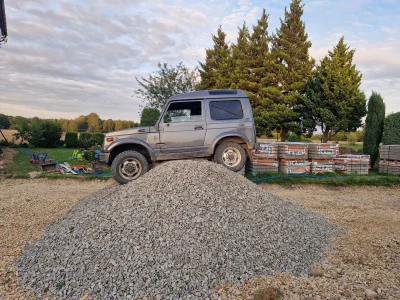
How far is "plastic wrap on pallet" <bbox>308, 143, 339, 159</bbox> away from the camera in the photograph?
1311 centimetres

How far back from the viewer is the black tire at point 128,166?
297 inches

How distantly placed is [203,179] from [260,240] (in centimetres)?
174

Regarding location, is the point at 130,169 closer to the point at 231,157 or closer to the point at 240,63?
the point at 231,157

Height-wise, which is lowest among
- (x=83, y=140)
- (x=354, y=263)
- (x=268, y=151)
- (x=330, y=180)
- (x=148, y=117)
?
(x=354, y=263)

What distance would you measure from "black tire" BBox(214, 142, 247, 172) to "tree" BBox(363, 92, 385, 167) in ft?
44.2

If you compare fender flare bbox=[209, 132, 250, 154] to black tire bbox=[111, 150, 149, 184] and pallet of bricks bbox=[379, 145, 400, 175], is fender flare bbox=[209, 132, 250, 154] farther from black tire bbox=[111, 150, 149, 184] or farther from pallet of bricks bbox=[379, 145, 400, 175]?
pallet of bricks bbox=[379, 145, 400, 175]

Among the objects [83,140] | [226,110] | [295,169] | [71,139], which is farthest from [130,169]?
[71,139]

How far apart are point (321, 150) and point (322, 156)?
30 cm

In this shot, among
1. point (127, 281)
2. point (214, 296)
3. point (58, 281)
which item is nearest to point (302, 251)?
point (214, 296)

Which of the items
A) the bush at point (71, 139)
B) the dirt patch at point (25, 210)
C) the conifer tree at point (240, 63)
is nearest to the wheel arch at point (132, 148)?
the dirt patch at point (25, 210)

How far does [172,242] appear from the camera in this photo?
15.3 feet

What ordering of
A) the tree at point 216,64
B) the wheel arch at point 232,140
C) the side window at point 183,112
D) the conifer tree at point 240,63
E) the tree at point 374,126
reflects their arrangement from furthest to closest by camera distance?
the tree at point 216,64
the conifer tree at point 240,63
the tree at point 374,126
the side window at point 183,112
the wheel arch at point 232,140

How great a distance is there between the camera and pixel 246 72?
30.1m

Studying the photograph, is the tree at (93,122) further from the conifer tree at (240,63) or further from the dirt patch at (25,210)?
the dirt patch at (25,210)
